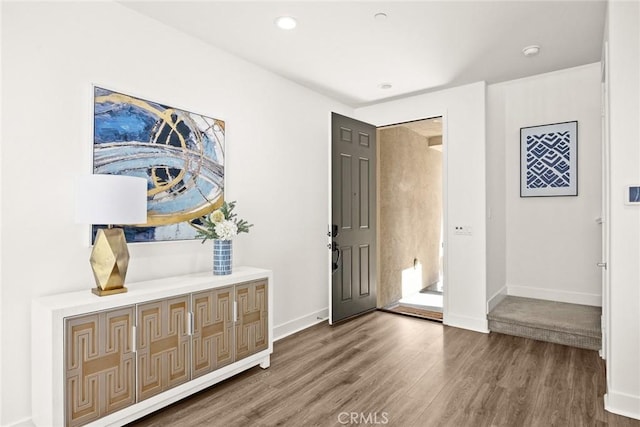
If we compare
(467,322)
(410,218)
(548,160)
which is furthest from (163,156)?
(548,160)

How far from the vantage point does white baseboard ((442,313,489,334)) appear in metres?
3.76

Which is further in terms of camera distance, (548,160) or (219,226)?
(548,160)

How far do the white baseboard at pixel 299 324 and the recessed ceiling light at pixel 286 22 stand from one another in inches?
104

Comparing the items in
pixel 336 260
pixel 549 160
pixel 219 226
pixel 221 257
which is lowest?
pixel 336 260

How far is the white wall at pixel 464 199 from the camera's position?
12.6 ft

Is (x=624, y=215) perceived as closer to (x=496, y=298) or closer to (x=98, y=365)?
(x=496, y=298)

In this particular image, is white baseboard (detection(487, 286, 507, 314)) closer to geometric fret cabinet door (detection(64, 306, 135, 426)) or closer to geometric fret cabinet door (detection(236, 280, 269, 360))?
geometric fret cabinet door (detection(236, 280, 269, 360))

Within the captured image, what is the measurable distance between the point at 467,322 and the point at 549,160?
6.90 ft

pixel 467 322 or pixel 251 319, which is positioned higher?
pixel 251 319

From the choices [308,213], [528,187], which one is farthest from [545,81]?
[308,213]

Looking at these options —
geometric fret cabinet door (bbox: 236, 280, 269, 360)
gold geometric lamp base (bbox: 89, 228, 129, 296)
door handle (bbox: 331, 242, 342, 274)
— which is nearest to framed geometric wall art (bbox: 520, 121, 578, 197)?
door handle (bbox: 331, 242, 342, 274)

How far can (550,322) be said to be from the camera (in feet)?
11.5

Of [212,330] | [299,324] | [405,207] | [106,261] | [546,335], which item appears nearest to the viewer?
[106,261]

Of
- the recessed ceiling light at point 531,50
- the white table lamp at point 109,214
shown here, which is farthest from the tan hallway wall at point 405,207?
the white table lamp at point 109,214
